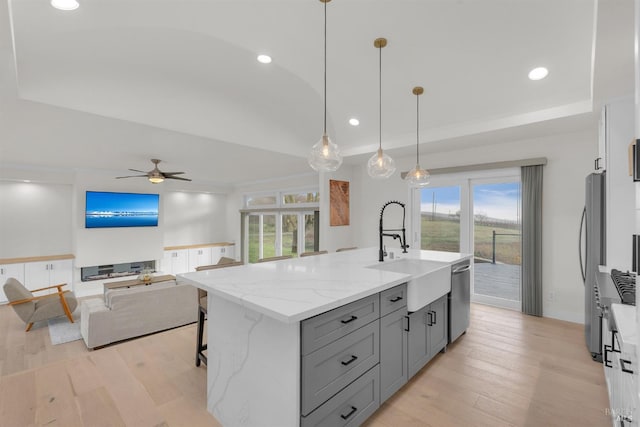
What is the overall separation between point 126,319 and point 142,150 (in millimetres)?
2669

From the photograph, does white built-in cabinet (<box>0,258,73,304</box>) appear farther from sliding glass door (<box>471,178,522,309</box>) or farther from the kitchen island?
sliding glass door (<box>471,178,522,309</box>)

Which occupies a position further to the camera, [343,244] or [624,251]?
[343,244]

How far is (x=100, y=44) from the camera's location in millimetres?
2859

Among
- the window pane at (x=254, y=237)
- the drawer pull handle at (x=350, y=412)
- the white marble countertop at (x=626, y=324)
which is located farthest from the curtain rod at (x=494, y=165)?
the window pane at (x=254, y=237)

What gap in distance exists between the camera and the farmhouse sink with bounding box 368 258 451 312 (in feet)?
7.21

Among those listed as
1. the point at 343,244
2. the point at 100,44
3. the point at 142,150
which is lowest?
the point at 343,244

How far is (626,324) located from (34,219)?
8.49 m

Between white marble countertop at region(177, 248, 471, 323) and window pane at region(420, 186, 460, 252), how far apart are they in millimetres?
2732

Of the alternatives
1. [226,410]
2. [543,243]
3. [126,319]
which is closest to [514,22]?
[543,243]

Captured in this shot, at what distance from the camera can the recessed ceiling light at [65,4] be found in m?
2.26

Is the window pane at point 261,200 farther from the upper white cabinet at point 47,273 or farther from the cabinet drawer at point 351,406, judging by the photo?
the cabinet drawer at point 351,406

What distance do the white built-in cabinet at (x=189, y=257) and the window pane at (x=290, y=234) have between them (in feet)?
7.19

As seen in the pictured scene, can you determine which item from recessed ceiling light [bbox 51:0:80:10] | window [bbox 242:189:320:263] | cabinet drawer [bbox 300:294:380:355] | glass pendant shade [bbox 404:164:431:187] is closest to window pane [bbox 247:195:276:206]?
window [bbox 242:189:320:263]

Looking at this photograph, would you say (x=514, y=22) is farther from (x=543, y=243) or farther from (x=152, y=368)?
(x=152, y=368)
